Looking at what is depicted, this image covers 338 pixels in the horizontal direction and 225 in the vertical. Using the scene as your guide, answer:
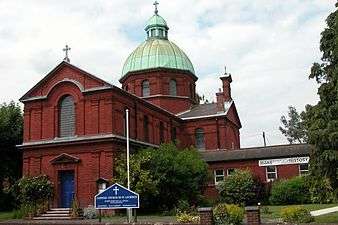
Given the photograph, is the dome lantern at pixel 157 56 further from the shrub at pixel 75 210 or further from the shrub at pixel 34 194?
the shrub at pixel 75 210

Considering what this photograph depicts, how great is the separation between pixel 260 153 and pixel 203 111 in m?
10.4

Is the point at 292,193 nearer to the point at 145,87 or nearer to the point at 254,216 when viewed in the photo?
the point at 254,216

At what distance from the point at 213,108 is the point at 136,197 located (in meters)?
30.1

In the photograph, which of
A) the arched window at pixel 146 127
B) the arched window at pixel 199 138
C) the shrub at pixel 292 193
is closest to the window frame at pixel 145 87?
the arched window at pixel 199 138

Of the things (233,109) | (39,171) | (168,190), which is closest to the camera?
(168,190)

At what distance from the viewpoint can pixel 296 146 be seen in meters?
41.1

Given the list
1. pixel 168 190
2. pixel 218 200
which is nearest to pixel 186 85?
pixel 218 200

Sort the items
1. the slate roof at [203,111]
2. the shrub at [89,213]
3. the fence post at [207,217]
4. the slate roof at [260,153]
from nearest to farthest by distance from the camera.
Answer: the fence post at [207,217] → the shrub at [89,213] → the slate roof at [260,153] → the slate roof at [203,111]

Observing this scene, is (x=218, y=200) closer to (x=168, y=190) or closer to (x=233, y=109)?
(x=168, y=190)

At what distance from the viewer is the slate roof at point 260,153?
132ft

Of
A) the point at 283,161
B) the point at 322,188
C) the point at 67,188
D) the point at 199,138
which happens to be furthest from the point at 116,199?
the point at 199,138

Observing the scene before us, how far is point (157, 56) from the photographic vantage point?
4988 cm

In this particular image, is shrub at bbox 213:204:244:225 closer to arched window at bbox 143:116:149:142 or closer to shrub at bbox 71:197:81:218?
shrub at bbox 71:197:81:218

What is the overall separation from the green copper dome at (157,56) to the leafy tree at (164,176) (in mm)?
17183
